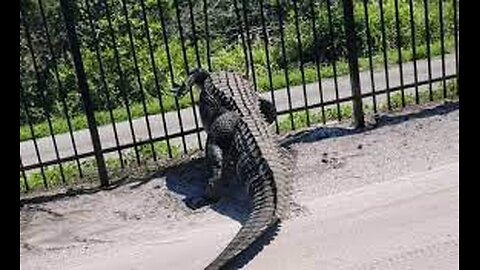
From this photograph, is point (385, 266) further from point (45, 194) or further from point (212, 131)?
point (45, 194)

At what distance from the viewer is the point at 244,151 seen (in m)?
6.06

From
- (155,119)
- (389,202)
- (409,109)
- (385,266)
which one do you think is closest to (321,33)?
(155,119)

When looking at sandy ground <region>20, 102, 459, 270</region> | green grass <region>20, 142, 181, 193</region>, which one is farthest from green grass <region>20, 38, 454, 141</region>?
sandy ground <region>20, 102, 459, 270</region>

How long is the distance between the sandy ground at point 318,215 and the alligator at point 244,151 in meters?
0.15

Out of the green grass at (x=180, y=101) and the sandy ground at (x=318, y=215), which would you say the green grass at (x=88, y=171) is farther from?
the green grass at (x=180, y=101)

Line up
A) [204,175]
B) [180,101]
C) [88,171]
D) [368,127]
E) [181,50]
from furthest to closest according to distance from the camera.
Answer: [181,50] < [180,101] < [88,171] < [368,127] < [204,175]

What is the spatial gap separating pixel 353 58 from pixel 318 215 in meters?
2.10

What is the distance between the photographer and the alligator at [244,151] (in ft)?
17.1

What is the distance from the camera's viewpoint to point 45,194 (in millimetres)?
6828

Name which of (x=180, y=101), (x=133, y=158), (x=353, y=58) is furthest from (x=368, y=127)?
(x=180, y=101)

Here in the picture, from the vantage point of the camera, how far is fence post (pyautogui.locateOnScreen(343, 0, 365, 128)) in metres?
6.88

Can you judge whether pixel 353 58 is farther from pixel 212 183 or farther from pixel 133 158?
pixel 133 158

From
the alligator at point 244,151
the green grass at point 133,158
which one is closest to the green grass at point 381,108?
the green grass at point 133,158

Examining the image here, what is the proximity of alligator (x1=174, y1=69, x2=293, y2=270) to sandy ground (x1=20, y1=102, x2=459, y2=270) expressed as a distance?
0.48 ft
